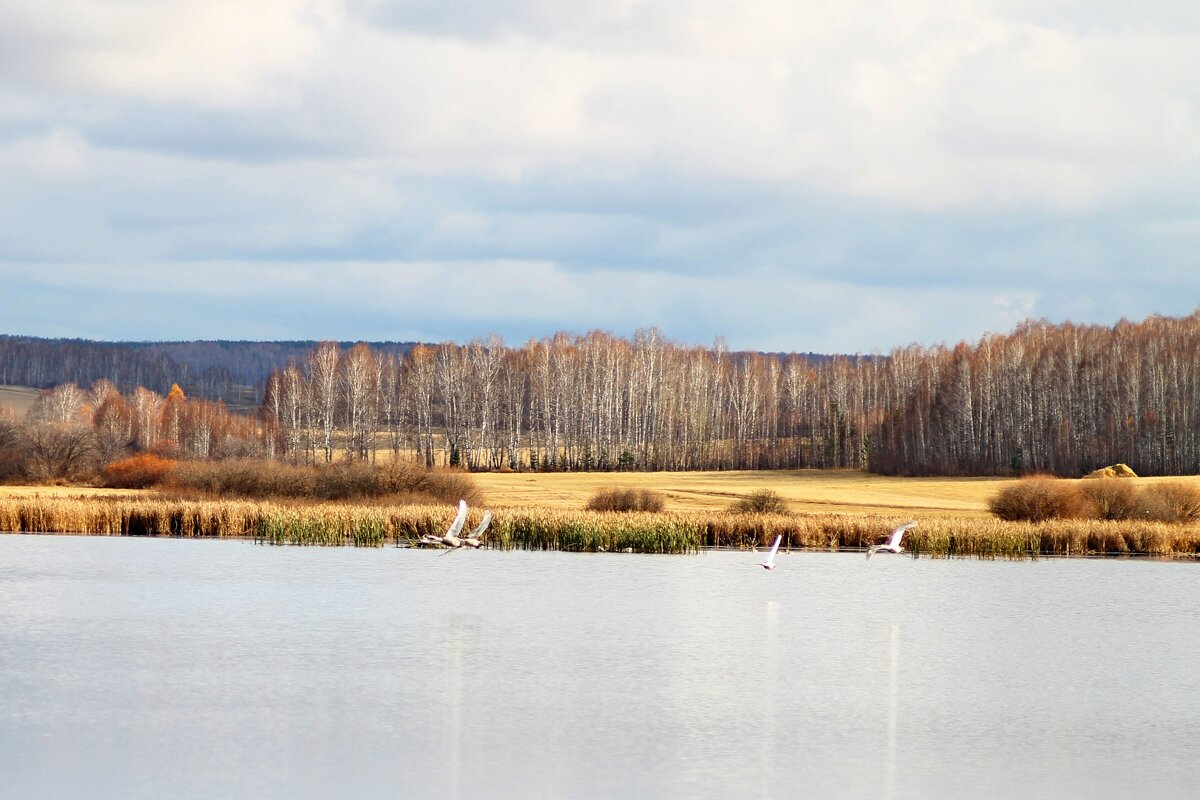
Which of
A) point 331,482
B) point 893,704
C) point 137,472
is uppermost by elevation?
point 137,472

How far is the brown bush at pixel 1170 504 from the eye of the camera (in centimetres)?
4684

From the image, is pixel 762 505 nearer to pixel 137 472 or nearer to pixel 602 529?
pixel 602 529

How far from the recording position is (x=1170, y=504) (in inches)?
1865

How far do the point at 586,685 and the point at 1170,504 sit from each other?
34234mm

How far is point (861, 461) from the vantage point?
99250 mm

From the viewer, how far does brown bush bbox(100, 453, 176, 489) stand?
66.9 meters

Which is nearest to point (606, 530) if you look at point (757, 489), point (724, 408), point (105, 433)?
point (757, 489)

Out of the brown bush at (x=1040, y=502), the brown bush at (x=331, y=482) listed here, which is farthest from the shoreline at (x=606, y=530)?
the brown bush at (x=331, y=482)

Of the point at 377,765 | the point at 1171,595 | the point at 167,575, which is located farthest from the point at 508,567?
the point at 377,765

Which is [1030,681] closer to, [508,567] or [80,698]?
[80,698]

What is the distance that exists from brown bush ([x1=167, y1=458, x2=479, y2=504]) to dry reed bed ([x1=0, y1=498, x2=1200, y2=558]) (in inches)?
314

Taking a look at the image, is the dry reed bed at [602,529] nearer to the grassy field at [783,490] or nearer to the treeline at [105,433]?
the grassy field at [783,490]

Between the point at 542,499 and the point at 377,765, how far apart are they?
4614 cm

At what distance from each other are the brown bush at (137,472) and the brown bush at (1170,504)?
42.1 meters
